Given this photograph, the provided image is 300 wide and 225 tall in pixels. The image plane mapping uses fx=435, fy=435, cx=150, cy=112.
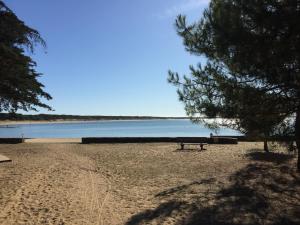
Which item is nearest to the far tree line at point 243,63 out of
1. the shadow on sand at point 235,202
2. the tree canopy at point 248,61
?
the tree canopy at point 248,61

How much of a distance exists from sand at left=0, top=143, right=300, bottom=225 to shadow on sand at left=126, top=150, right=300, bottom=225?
2cm

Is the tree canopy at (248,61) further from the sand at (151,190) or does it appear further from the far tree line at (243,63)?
the sand at (151,190)

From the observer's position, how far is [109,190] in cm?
1122

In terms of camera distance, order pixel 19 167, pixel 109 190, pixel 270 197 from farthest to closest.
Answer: pixel 19 167
pixel 109 190
pixel 270 197

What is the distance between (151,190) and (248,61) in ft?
14.0

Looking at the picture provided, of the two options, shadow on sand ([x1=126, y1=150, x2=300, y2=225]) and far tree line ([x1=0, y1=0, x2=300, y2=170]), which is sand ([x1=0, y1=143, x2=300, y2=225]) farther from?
far tree line ([x1=0, y1=0, x2=300, y2=170])

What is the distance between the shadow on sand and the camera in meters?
8.27

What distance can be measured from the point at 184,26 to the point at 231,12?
9.38 feet

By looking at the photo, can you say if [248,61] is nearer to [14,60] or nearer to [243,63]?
[243,63]

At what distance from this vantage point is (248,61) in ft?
29.5

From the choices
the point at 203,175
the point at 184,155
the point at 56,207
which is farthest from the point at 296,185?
the point at 184,155

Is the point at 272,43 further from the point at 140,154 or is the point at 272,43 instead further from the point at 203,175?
the point at 140,154

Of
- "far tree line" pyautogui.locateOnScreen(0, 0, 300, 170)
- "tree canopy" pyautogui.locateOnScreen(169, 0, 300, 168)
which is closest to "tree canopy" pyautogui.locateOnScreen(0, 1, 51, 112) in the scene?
"far tree line" pyautogui.locateOnScreen(0, 0, 300, 170)

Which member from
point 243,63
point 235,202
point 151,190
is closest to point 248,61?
point 243,63
